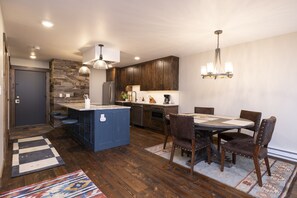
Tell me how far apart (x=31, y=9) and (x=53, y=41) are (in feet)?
4.81

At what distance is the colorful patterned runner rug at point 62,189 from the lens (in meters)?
1.92

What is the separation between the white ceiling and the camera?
2180 mm

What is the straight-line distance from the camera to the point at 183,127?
8.20ft

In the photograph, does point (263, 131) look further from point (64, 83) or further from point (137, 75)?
point (64, 83)

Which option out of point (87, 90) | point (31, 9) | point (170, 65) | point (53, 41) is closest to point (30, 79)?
point (87, 90)

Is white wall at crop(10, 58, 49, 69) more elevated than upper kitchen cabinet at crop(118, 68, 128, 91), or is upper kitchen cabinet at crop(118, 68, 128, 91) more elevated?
white wall at crop(10, 58, 49, 69)

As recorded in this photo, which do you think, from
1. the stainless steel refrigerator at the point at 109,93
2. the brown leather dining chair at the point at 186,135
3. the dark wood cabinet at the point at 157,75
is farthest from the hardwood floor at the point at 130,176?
the stainless steel refrigerator at the point at 109,93

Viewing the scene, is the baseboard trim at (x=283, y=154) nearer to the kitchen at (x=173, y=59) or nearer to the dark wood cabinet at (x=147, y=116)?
the kitchen at (x=173, y=59)

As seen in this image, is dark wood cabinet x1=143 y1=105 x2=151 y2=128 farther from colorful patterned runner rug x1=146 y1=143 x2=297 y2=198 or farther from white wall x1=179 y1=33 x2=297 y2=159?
colorful patterned runner rug x1=146 y1=143 x2=297 y2=198

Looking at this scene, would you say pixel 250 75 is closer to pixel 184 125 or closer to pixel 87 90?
pixel 184 125

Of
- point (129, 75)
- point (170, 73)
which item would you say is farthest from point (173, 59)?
point (129, 75)

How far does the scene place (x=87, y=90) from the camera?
619 cm

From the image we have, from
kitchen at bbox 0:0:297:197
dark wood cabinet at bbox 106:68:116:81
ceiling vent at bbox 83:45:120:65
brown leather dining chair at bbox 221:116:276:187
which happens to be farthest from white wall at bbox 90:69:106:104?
brown leather dining chair at bbox 221:116:276:187

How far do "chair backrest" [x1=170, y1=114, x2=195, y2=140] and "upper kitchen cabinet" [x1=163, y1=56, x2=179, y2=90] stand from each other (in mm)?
2440
